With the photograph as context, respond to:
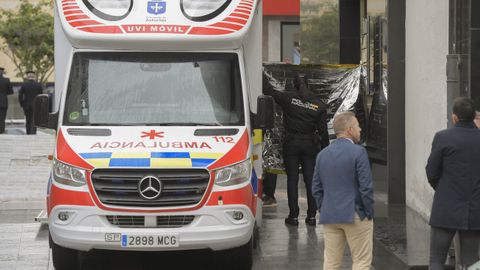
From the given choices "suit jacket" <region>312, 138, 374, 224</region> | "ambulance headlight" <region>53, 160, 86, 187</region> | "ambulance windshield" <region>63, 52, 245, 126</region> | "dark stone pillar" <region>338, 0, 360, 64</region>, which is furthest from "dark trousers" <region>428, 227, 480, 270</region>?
"dark stone pillar" <region>338, 0, 360, 64</region>

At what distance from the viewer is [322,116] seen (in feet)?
36.2

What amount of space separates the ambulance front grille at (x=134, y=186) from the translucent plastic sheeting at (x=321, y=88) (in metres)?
4.00

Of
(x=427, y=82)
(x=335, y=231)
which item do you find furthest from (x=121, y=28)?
(x=427, y=82)

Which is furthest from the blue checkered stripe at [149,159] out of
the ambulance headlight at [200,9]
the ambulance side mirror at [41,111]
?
the ambulance headlight at [200,9]

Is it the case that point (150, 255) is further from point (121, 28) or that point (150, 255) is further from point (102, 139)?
point (121, 28)

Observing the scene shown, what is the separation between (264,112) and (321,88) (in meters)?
3.81

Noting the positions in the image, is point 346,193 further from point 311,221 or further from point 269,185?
point 269,185

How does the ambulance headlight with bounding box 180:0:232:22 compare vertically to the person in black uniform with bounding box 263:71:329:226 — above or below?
above

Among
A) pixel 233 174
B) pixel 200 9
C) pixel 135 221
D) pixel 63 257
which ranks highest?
pixel 200 9

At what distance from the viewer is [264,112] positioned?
29.6ft

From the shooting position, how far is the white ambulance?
820 cm

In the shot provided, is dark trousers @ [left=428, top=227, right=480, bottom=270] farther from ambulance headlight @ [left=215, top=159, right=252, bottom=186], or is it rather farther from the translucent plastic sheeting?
the translucent plastic sheeting

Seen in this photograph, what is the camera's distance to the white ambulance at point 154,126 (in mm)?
8203

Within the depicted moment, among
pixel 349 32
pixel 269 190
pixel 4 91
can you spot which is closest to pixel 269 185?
pixel 269 190
